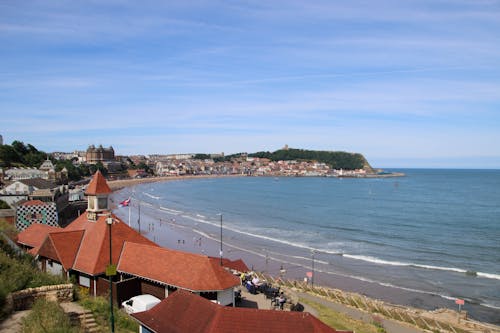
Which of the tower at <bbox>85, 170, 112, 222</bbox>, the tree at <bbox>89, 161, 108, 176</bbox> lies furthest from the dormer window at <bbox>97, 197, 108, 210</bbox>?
the tree at <bbox>89, 161, 108, 176</bbox>

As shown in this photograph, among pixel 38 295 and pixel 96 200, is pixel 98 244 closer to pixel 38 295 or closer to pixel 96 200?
pixel 96 200

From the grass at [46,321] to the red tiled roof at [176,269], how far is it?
562cm

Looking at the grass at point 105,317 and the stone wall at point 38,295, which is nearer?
the stone wall at point 38,295

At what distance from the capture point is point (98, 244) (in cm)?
1867

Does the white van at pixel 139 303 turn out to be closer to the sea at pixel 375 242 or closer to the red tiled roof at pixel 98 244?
the red tiled roof at pixel 98 244

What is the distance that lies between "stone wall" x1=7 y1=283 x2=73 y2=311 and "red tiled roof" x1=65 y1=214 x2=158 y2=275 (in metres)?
4.56

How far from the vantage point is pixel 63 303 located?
503 inches

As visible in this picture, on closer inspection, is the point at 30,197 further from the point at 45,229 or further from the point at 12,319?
the point at 12,319

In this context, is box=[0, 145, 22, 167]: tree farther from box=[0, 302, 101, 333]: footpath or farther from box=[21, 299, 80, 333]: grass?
box=[21, 299, 80, 333]: grass

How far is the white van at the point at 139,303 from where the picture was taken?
53.1 ft

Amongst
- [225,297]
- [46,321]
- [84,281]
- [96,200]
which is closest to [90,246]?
[84,281]

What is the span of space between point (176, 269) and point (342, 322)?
341 inches

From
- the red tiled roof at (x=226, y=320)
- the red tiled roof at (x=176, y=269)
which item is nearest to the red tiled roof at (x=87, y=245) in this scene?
the red tiled roof at (x=176, y=269)

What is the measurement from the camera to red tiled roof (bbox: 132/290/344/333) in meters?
10.9
